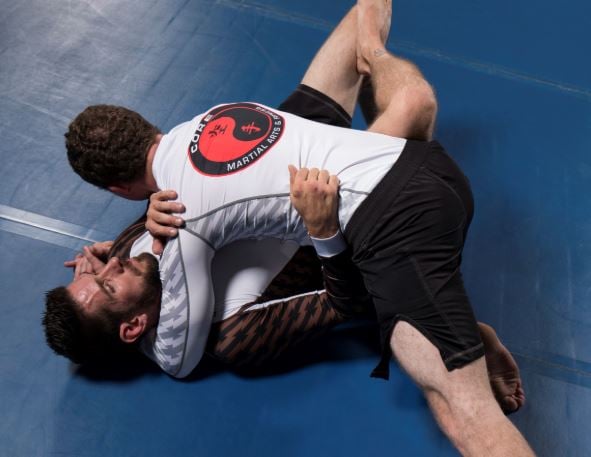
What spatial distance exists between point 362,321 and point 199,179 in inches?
32.2

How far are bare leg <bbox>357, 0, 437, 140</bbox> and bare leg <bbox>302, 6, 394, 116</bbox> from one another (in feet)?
0.12

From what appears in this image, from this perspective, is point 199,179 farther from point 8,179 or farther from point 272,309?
point 8,179

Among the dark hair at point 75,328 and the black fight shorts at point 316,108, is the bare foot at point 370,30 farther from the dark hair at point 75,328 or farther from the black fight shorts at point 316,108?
the dark hair at point 75,328

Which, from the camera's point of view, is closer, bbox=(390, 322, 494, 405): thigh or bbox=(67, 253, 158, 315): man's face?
bbox=(390, 322, 494, 405): thigh

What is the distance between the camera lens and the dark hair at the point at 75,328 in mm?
1789

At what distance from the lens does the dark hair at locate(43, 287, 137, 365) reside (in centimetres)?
179

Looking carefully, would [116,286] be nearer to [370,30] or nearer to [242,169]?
[242,169]

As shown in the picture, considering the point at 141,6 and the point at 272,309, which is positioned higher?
the point at 141,6

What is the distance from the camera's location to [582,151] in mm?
2564

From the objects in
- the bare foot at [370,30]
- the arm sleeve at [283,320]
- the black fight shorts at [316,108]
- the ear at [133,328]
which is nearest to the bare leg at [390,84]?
the bare foot at [370,30]

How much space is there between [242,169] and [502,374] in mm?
1028

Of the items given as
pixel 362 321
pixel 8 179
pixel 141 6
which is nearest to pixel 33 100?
pixel 8 179

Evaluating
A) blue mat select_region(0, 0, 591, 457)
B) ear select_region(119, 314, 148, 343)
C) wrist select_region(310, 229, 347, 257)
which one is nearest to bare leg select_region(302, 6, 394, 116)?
blue mat select_region(0, 0, 591, 457)

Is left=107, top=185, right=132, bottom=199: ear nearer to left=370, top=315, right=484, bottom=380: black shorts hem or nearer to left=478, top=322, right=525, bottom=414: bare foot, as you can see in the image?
left=370, top=315, right=484, bottom=380: black shorts hem
